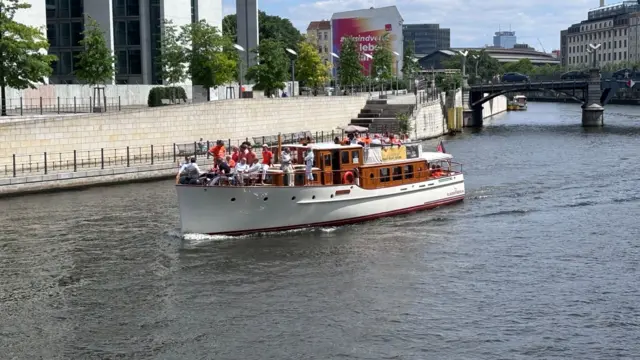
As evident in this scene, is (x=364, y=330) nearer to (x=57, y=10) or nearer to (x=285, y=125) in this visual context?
(x=285, y=125)

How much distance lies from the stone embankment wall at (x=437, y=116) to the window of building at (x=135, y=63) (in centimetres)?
2353

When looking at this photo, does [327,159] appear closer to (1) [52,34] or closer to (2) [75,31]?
(2) [75,31]

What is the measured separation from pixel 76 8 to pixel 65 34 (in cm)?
234

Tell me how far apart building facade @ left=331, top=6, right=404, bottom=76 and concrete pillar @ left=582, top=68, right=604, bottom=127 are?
171 ft

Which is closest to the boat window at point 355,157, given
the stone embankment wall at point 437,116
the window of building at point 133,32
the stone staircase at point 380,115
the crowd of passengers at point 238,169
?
the crowd of passengers at point 238,169

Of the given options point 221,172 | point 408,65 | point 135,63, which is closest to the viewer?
point 221,172

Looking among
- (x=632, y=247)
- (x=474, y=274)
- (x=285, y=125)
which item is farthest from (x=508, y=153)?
(x=474, y=274)

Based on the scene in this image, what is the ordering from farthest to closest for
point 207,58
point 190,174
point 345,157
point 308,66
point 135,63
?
point 308,66
point 135,63
point 207,58
point 345,157
point 190,174

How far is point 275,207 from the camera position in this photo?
34.2 m

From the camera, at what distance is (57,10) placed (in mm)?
75312

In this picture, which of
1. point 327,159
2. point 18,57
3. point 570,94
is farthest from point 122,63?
point 570,94

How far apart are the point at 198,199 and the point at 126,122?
22.2 meters

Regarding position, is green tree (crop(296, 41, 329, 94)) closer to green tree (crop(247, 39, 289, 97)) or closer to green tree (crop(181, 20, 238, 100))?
green tree (crop(247, 39, 289, 97))

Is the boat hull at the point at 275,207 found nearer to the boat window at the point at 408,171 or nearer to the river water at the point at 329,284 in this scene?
the river water at the point at 329,284
